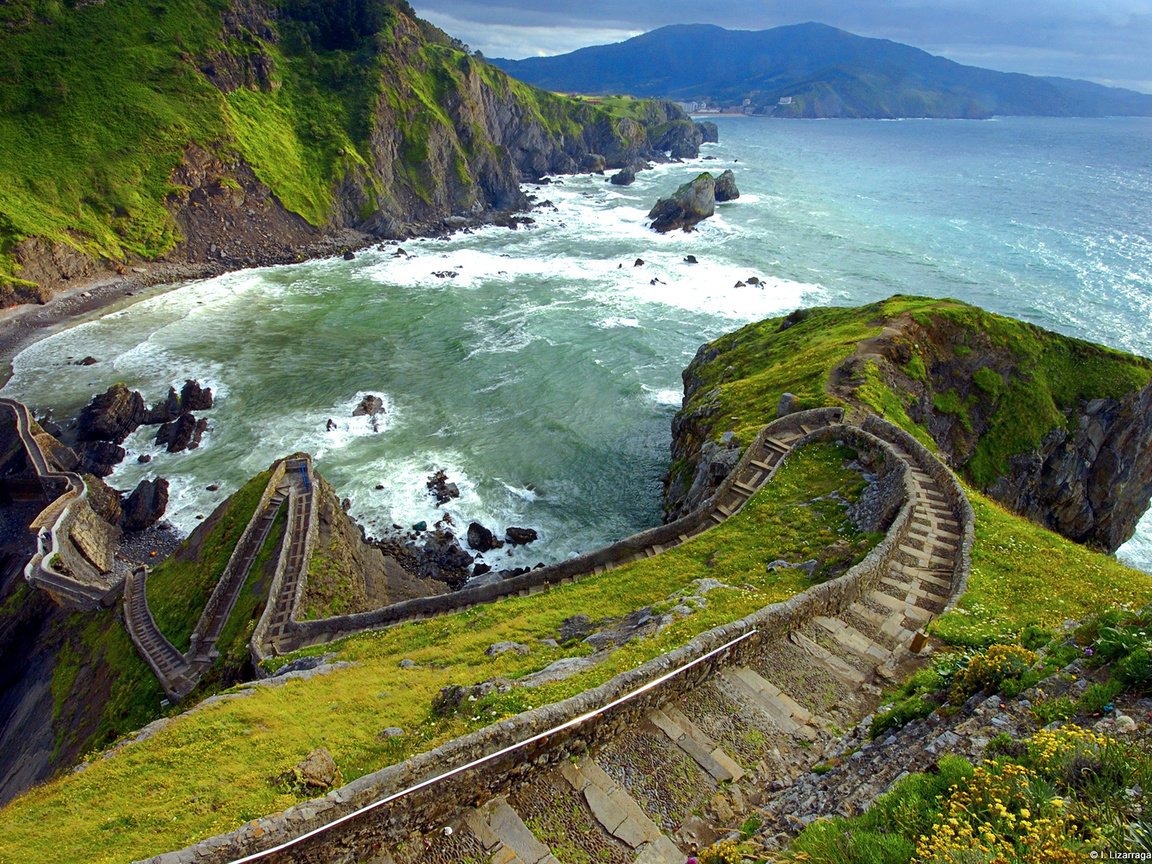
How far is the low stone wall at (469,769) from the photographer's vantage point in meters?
9.54

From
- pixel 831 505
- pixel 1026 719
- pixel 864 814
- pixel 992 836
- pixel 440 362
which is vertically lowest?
pixel 440 362

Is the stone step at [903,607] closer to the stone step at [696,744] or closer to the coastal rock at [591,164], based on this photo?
the stone step at [696,744]

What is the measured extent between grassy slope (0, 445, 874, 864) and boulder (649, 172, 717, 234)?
105 meters

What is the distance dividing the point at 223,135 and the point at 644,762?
11730 cm

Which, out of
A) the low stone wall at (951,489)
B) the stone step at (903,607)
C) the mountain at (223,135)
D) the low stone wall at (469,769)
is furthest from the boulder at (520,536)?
the mountain at (223,135)

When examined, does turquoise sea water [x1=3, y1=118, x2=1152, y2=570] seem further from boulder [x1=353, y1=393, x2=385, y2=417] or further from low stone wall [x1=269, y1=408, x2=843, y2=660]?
low stone wall [x1=269, y1=408, x2=843, y2=660]

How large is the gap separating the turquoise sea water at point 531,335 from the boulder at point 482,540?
220 centimetres

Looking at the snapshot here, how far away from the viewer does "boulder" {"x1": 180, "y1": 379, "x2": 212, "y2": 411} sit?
5412 centimetres

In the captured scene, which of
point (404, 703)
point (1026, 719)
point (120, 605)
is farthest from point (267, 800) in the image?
point (120, 605)

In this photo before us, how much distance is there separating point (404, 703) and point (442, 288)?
7889 centimetres

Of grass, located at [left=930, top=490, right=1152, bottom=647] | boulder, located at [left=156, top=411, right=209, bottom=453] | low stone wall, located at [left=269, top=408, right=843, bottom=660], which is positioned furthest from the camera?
boulder, located at [left=156, top=411, right=209, bottom=453]

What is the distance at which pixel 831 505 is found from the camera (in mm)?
23766

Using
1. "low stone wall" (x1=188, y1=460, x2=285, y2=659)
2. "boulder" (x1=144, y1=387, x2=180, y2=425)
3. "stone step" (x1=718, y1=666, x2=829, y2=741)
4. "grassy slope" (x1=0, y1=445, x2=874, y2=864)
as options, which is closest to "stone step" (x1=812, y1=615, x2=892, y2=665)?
"grassy slope" (x1=0, y1=445, x2=874, y2=864)

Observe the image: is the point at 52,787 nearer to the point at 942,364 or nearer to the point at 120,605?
the point at 120,605
